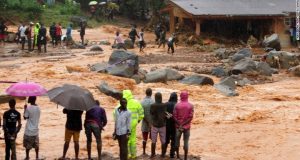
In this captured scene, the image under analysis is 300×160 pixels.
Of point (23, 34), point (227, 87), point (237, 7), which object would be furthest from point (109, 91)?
point (237, 7)

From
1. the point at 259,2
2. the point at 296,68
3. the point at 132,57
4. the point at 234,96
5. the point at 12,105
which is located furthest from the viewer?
the point at 259,2

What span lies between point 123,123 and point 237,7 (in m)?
28.4

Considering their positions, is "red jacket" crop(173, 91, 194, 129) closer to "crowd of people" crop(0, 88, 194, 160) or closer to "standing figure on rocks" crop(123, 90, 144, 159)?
"crowd of people" crop(0, 88, 194, 160)

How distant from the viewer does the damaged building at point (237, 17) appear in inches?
1390

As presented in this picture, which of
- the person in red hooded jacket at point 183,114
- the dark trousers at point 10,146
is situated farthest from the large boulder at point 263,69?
the dark trousers at point 10,146

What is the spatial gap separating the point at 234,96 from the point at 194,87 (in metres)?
1.72

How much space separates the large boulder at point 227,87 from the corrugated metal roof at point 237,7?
14474 millimetres

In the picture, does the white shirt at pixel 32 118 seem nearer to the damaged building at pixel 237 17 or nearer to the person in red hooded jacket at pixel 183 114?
the person in red hooded jacket at pixel 183 114

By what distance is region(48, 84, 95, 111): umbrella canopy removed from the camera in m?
9.44

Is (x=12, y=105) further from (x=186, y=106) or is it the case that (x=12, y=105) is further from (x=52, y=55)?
(x=52, y=55)

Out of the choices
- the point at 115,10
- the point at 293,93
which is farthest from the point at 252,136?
the point at 115,10

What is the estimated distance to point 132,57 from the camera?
69.7 feet

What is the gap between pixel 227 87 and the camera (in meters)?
20.1

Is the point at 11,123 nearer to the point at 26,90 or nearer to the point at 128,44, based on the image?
the point at 26,90
